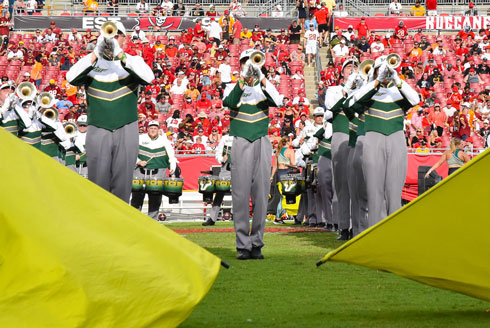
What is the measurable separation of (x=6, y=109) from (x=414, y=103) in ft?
22.7

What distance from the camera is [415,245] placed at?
520 centimetres

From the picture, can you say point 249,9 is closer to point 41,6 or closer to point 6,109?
point 41,6

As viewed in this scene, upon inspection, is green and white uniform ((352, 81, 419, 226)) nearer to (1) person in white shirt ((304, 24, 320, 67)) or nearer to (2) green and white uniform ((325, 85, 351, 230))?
(2) green and white uniform ((325, 85, 351, 230))

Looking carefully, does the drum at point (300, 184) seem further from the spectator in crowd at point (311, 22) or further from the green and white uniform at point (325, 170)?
the spectator in crowd at point (311, 22)

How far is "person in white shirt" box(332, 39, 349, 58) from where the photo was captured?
1249 inches

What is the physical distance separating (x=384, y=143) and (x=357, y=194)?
1.87 metres

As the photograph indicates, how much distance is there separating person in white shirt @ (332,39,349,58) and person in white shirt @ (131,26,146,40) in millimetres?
7366

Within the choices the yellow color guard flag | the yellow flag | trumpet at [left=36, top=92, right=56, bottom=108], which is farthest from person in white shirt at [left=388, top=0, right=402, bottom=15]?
the yellow flag

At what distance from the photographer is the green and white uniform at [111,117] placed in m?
9.18

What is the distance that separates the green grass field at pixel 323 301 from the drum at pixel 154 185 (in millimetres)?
6062

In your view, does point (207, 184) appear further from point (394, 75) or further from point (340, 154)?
point (394, 75)

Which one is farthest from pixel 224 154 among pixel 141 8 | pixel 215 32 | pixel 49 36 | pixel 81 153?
pixel 141 8

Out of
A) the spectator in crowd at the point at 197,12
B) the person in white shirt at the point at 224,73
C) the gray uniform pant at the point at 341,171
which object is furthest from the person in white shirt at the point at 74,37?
the gray uniform pant at the point at 341,171

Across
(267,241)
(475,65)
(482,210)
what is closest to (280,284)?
(482,210)
